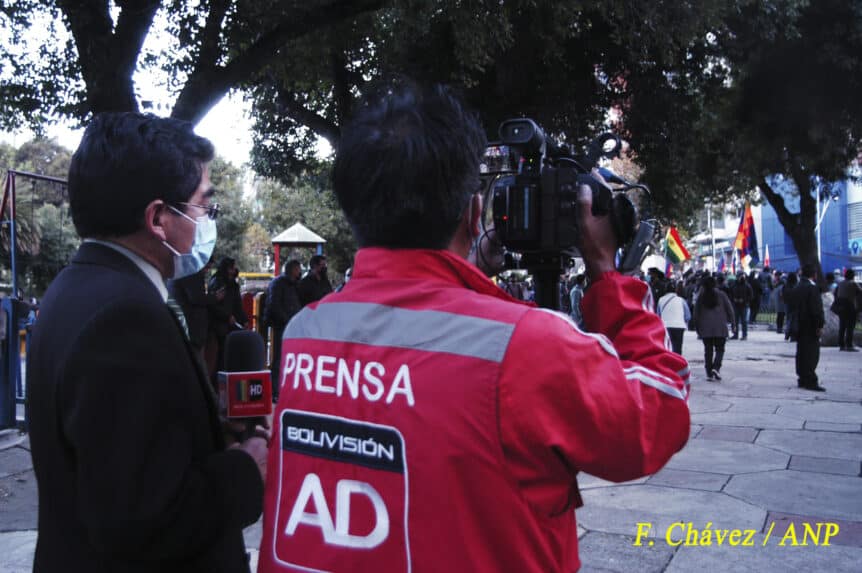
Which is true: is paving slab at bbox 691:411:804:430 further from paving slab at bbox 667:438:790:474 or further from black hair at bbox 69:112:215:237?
black hair at bbox 69:112:215:237

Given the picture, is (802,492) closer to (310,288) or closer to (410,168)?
(410,168)

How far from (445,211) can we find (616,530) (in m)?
3.81

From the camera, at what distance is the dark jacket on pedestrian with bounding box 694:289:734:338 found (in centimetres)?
1167

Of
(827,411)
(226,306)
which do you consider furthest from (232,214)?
(827,411)

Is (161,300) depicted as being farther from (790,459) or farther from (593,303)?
(790,459)

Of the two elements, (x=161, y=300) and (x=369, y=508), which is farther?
(x=161, y=300)

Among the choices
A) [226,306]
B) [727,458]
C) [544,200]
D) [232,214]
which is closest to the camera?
[544,200]

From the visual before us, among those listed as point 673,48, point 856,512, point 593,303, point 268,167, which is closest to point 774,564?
point 856,512

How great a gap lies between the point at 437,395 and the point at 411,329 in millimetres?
128

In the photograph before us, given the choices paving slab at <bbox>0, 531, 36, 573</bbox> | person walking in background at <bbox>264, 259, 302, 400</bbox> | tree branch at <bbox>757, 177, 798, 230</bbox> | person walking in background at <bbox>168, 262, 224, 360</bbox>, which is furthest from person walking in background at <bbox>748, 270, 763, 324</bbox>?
paving slab at <bbox>0, 531, 36, 573</bbox>

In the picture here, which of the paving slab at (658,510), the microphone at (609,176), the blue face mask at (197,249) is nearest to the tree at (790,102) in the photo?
the paving slab at (658,510)

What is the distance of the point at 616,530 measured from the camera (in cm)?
468

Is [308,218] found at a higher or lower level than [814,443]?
higher

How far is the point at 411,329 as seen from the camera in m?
1.33
